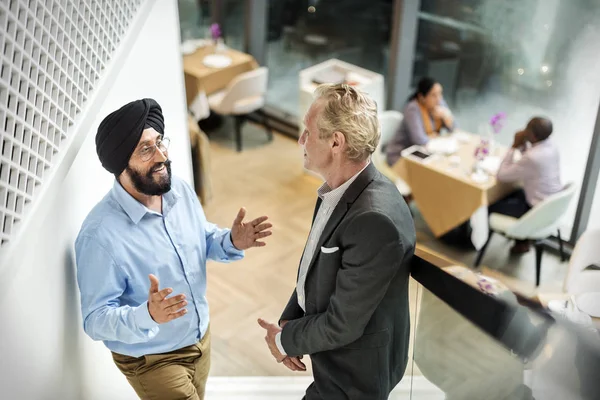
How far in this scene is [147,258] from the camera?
2900 millimetres

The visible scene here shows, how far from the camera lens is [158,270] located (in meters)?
2.94

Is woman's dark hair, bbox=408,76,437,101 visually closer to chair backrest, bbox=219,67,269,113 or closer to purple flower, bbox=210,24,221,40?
chair backrest, bbox=219,67,269,113

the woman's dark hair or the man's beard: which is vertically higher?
the man's beard

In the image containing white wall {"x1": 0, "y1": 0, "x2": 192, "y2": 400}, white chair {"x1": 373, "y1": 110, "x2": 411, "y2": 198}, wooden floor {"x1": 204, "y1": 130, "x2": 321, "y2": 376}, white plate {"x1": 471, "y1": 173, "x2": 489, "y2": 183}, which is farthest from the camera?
white chair {"x1": 373, "y1": 110, "x2": 411, "y2": 198}

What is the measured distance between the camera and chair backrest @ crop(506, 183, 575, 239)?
18.4 ft

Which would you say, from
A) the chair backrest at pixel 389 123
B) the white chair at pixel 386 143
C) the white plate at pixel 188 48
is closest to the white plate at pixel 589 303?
the white chair at pixel 386 143

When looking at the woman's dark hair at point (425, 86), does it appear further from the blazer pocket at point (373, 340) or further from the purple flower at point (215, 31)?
the blazer pocket at point (373, 340)

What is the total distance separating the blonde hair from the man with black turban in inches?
29.3

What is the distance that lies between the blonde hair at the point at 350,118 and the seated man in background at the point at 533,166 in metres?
3.66

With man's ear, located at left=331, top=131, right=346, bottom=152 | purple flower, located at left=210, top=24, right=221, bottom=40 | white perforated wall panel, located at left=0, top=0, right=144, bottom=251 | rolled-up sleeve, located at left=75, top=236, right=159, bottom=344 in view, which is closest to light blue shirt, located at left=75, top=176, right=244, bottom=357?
rolled-up sleeve, located at left=75, top=236, right=159, bottom=344

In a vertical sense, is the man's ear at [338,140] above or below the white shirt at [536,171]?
above

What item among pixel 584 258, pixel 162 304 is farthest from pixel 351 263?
pixel 584 258

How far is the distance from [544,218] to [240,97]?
347 cm

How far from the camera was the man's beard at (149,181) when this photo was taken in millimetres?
2826
